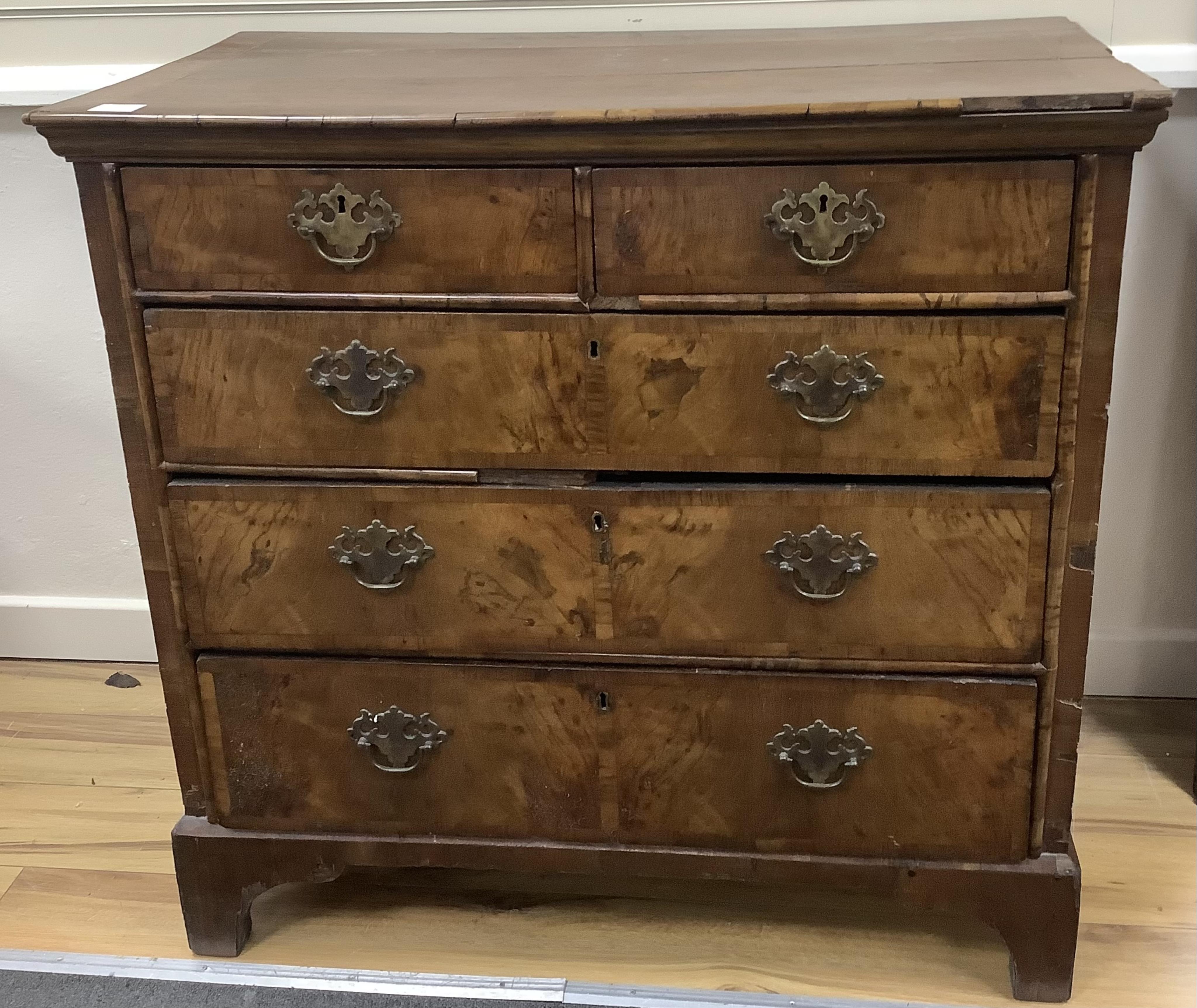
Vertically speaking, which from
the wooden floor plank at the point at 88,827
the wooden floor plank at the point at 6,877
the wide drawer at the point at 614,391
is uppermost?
the wide drawer at the point at 614,391

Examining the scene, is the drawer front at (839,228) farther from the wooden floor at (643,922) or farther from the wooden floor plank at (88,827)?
the wooden floor plank at (88,827)

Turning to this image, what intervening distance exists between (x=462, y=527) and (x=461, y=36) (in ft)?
2.20

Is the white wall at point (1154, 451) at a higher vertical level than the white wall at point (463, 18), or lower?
lower

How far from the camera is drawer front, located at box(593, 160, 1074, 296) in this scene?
109 centimetres

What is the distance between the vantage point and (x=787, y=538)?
1224mm

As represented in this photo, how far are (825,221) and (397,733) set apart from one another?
693mm

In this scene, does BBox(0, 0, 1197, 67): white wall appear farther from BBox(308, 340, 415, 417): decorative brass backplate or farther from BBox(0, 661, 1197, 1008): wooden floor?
BBox(0, 661, 1197, 1008): wooden floor

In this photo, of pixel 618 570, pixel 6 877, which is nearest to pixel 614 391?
pixel 618 570

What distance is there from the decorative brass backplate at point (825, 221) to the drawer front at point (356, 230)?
188mm

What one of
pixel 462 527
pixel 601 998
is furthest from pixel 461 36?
pixel 601 998

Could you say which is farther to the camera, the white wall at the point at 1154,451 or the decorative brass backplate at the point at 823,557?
the white wall at the point at 1154,451

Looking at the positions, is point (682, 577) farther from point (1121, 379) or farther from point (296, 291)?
point (1121, 379)

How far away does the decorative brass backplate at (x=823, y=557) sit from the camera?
1219 mm

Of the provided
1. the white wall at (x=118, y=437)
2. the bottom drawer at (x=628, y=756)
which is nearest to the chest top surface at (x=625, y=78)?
the white wall at (x=118, y=437)
